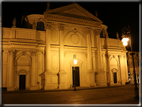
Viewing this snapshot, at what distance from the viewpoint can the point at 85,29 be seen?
23547 mm

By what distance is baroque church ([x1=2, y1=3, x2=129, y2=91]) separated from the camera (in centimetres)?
1933

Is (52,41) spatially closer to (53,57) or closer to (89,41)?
(53,57)

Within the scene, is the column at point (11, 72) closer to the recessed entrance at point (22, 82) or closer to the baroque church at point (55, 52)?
the baroque church at point (55, 52)

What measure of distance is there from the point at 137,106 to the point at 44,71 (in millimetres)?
14182

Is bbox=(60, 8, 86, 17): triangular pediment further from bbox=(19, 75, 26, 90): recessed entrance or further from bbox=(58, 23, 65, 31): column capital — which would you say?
bbox=(19, 75, 26, 90): recessed entrance

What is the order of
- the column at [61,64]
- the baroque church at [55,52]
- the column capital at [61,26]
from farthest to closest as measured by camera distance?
the column capital at [61,26] → the column at [61,64] → the baroque church at [55,52]

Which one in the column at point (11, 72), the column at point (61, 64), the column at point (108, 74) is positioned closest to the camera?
the column at point (11, 72)

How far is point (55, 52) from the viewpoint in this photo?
2117 cm

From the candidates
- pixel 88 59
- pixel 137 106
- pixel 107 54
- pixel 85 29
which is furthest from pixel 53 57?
pixel 137 106

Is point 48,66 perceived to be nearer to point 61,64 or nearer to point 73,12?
point 61,64

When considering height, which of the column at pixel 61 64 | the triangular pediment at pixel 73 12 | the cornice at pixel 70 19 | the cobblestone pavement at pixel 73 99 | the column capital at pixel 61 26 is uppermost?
the triangular pediment at pixel 73 12

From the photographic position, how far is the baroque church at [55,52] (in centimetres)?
1933

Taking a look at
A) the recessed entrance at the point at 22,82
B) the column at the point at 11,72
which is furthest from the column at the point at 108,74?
the column at the point at 11,72

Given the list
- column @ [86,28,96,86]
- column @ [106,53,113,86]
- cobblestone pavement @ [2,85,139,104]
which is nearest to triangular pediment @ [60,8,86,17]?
column @ [86,28,96,86]
